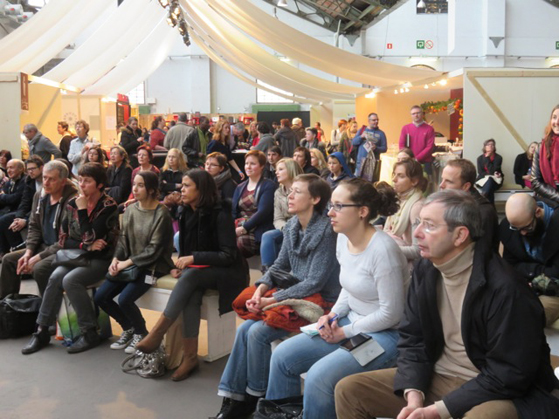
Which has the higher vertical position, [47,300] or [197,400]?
[47,300]

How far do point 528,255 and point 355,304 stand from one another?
3.48 feet

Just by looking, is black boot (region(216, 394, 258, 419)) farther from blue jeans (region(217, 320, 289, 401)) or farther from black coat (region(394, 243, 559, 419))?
black coat (region(394, 243, 559, 419))

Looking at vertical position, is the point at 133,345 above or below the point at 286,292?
below

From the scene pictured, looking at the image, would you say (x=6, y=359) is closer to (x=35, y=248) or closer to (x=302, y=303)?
(x=35, y=248)

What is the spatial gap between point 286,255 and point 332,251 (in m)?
0.33

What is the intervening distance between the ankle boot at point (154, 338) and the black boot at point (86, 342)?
0.80 m

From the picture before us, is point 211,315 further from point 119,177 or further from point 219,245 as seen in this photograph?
point 119,177

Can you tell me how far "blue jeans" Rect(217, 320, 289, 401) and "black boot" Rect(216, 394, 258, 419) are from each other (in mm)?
28

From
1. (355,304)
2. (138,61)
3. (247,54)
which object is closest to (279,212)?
(355,304)

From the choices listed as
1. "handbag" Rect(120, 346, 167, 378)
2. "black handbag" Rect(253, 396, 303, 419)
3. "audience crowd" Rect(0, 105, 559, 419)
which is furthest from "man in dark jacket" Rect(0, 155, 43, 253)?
"black handbag" Rect(253, 396, 303, 419)

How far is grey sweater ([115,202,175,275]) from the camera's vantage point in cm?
421

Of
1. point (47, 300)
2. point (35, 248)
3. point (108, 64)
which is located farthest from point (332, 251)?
point (108, 64)

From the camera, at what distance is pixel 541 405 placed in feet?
6.47

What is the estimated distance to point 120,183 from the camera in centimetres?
697
